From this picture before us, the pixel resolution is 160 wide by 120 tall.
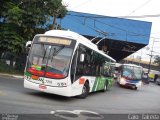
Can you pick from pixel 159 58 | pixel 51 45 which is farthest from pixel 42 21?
pixel 159 58

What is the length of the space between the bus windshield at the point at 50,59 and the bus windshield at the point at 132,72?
20991 millimetres

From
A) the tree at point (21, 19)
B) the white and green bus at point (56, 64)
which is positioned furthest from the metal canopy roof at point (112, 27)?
the white and green bus at point (56, 64)

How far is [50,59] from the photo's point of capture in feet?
48.1

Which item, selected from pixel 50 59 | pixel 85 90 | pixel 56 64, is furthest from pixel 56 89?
pixel 85 90

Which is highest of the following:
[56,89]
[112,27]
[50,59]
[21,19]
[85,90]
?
[112,27]

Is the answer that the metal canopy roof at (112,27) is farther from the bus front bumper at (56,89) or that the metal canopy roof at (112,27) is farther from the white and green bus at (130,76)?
the bus front bumper at (56,89)

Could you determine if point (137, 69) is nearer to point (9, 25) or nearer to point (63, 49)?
point (9, 25)

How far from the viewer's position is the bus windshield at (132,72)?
35.1m

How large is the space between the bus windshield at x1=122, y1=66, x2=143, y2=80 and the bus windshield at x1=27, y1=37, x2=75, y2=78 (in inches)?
826

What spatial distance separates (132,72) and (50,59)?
71.0 feet

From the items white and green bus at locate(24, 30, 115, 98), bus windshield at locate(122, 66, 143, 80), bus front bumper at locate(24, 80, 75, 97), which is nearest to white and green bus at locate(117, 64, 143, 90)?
bus windshield at locate(122, 66, 143, 80)

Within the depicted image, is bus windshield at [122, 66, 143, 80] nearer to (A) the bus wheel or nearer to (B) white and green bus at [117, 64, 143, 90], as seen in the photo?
(B) white and green bus at [117, 64, 143, 90]

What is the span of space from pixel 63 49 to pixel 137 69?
21.6 m

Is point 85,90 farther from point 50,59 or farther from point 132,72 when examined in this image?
point 132,72
